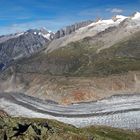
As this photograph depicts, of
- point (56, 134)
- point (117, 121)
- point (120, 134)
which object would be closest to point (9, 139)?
point (56, 134)

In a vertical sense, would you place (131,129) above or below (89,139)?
below

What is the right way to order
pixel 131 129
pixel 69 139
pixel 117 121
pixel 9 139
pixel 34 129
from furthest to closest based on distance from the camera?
Result: pixel 117 121 < pixel 131 129 < pixel 69 139 < pixel 34 129 < pixel 9 139

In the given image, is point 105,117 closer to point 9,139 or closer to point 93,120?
point 93,120

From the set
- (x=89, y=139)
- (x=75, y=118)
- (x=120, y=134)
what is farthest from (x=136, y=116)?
(x=89, y=139)

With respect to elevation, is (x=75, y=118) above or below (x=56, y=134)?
below

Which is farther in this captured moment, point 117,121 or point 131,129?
point 117,121

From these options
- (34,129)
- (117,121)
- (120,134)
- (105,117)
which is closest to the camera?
(34,129)

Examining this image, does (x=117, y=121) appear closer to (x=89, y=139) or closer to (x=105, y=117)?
(x=105, y=117)

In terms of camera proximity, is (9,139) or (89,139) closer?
(9,139)

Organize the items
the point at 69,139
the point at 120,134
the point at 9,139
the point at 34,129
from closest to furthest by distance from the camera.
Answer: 1. the point at 9,139
2. the point at 34,129
3. the point at 69,139
4. the point at 120,134
